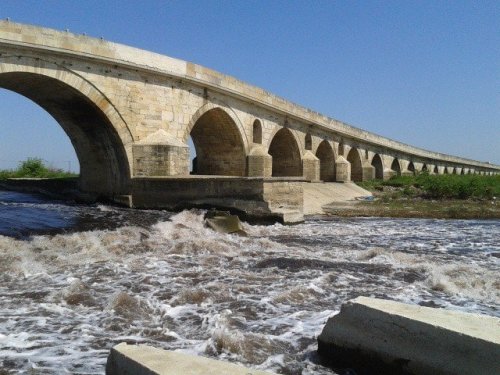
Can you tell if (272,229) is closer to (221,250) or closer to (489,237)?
(221,250)

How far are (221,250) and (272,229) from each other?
10.4 feet

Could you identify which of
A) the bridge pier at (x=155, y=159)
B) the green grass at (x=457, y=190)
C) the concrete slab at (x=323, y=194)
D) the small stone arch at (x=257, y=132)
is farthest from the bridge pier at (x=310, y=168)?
the bridge pier at (x=155, y=159)

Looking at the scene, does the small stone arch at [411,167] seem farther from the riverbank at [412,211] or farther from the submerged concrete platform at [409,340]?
the submerged concrete platform at [409,340]

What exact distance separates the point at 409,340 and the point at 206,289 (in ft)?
8.86

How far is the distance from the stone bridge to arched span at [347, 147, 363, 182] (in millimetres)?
14878

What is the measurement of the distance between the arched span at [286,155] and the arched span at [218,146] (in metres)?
4.97

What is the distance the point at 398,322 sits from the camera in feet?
8.60

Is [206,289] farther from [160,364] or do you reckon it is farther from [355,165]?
[355,165]

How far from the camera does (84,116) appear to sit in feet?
44.7

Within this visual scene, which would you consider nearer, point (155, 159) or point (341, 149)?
point (155, 159)

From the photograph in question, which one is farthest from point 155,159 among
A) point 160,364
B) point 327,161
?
point 327,161

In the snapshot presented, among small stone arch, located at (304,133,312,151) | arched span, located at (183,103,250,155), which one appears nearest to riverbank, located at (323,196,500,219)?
arched span, located at (183,103,250,155)

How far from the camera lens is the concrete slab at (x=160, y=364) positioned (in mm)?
2129

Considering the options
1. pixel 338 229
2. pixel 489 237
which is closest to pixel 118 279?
pixel 338 229
